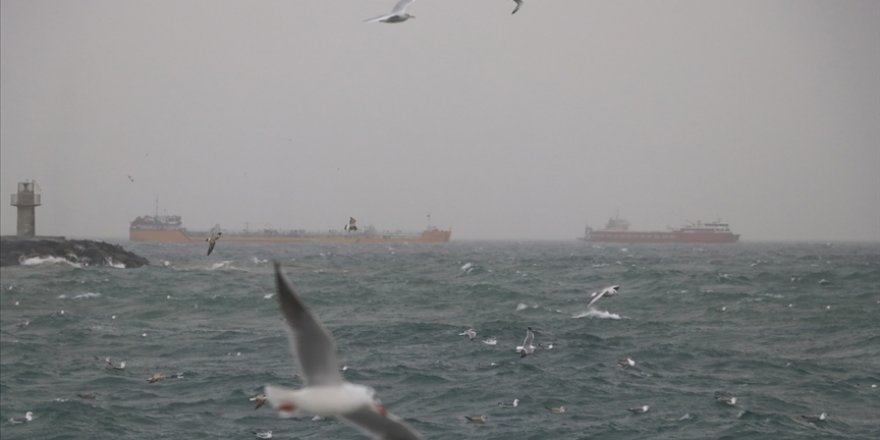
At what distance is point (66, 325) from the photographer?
105ft

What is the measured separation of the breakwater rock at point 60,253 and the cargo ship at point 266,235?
91.9 metres

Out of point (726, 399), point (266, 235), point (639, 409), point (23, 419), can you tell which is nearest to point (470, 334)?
point (639, 409)

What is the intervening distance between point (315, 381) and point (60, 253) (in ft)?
196

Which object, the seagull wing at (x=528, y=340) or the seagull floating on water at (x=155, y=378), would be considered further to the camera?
the seagull wing at (x=528, y=340)

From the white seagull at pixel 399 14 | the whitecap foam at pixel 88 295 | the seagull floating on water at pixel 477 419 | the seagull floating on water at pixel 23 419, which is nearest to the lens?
the white seagull at pixel 399 14

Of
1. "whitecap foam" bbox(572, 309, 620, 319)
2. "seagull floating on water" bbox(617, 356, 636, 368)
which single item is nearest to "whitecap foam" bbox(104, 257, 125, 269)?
"whitecap foam" bbox(572, 309, 620, 319)

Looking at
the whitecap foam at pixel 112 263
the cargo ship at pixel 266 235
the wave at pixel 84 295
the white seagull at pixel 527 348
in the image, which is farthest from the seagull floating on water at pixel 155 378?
the cargo ship at pixel 266 235

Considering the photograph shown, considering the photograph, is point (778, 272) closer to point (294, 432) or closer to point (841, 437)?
point (841, 437)

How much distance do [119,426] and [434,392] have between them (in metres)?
6.55

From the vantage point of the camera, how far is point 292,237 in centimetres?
16950

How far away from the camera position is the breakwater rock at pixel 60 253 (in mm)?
58469

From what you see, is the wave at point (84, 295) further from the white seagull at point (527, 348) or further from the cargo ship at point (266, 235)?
the cargo ship at point (266, 235)

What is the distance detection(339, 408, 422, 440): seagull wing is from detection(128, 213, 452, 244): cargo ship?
501ft

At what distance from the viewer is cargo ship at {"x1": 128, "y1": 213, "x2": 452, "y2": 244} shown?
160500mm
